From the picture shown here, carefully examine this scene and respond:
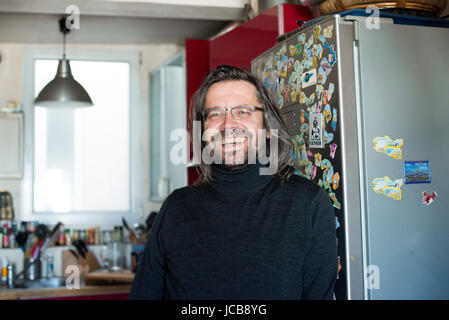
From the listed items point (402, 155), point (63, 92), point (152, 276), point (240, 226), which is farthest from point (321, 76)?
point (63, 92)

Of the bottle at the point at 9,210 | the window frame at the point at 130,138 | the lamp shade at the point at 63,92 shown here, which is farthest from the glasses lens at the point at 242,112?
the bottle at the point at 9,210

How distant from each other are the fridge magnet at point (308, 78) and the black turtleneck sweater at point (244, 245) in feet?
1.51

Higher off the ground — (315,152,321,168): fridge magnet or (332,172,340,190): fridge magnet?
(315,152,321,168): fridge magnet

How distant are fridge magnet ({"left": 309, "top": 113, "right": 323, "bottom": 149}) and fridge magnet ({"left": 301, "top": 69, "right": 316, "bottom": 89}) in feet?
0.36

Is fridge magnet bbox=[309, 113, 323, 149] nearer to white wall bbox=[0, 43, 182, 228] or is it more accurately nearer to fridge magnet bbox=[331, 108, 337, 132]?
fridge magnet bbox=[331, 108, 337, 132]

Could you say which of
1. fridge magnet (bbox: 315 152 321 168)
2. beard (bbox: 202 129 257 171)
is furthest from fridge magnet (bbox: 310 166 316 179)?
beard (bbox: 202 129 257 171)

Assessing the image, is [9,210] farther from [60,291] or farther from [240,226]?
[240,226]

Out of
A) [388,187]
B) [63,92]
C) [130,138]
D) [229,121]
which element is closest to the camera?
[229,121]

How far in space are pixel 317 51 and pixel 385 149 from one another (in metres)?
0.39

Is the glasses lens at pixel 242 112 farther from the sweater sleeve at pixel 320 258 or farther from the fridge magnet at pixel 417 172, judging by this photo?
the fridge magnet at pixel 417 172

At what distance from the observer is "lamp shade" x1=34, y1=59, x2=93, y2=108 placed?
3.04 m

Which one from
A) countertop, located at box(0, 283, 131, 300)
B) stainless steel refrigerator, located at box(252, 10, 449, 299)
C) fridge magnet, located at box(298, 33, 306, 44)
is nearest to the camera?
stainless steel refrigerator, located at box(252, 10, 449, 299)

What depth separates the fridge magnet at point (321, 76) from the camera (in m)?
1.53

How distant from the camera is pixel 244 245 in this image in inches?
46.0
